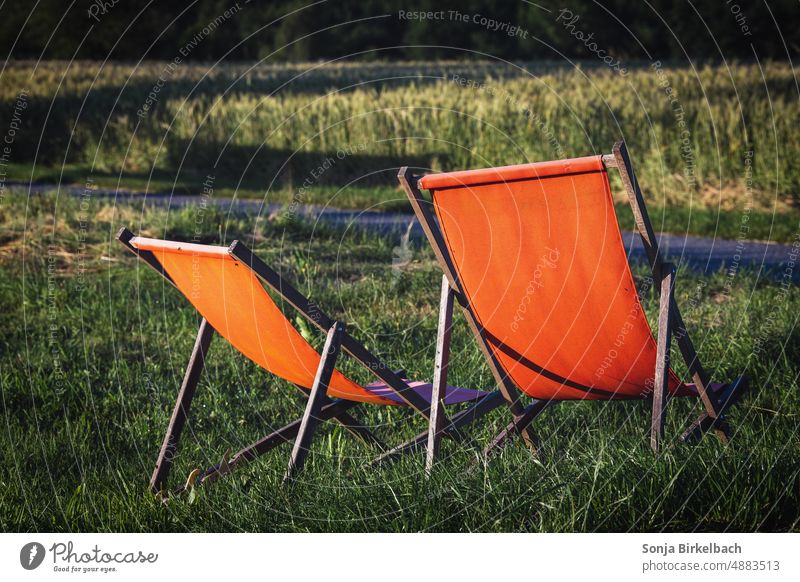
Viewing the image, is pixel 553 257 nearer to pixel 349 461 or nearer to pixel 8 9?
pixel 349 461

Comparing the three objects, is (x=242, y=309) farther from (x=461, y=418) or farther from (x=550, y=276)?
(x=550, y=276)

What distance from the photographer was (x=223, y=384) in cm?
486

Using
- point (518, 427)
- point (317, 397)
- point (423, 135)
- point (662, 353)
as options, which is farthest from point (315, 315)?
point (423, 135)

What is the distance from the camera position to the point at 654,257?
2.94 m

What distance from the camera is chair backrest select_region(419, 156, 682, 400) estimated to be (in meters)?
2.89

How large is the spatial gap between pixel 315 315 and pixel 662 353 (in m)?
1.06

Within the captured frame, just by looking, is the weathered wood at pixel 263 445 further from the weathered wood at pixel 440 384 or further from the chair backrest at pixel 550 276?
the chair backrest at pixel 550 276

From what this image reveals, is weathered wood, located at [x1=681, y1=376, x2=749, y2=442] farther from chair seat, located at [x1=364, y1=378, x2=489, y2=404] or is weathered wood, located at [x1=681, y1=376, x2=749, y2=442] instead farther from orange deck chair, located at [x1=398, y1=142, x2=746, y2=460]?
chair seat, located at [x1=364, y1=378, x2=489, y2=404]

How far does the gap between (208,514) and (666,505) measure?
1398mm

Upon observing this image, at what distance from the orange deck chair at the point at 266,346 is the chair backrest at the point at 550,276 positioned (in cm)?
29

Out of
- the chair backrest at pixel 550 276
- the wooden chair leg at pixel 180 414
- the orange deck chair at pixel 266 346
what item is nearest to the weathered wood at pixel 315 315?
the orange deck chair at pixel 266 346

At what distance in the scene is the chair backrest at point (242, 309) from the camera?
2.97 metres

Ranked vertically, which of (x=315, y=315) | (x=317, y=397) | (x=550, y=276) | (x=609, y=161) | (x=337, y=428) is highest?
(x=609, y=161)
